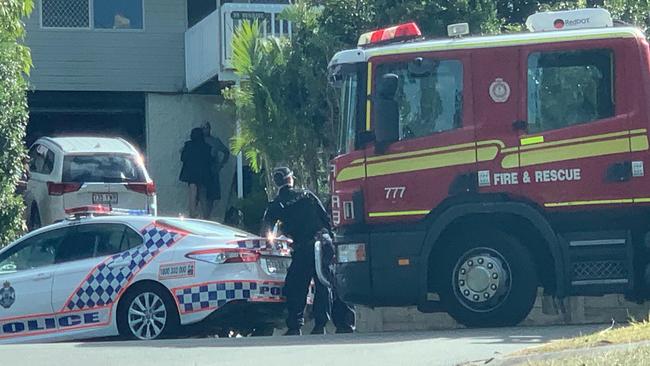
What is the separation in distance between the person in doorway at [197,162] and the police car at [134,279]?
955cm

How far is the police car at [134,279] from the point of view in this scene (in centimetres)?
1416

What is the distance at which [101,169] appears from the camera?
21188 mm

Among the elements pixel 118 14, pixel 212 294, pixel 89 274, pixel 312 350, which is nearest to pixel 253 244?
pixel 212 294

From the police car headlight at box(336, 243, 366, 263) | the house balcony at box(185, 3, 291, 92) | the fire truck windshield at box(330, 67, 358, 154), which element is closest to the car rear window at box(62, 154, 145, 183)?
the house balcony at box(185, 3, 291, 92)

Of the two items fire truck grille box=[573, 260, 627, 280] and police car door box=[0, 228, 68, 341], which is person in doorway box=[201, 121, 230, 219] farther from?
fire truck grille box=[573, 260, 627, 280]

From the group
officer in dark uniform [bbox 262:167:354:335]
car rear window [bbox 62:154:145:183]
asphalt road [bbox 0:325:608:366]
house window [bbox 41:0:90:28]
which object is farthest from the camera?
house window [bbox 41:0:90:28]

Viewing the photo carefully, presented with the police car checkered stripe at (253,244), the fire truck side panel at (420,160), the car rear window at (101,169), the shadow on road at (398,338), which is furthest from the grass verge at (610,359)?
the car rear window at (101,169)

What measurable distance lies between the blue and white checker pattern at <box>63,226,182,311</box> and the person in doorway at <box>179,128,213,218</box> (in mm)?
10077

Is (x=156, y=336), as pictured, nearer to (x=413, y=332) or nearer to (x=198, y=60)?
(x=413, y=332)

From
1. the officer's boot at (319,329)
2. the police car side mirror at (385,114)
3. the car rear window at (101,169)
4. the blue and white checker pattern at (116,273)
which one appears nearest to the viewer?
the police car side mirror at (385,114)

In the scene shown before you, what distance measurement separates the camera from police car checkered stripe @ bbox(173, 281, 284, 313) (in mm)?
14094

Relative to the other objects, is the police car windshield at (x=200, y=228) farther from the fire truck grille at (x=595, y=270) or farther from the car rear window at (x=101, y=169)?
the car rear window at (x=101, y=169)

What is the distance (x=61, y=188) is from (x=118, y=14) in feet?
22.7

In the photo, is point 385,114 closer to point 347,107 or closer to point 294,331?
point 347,107
